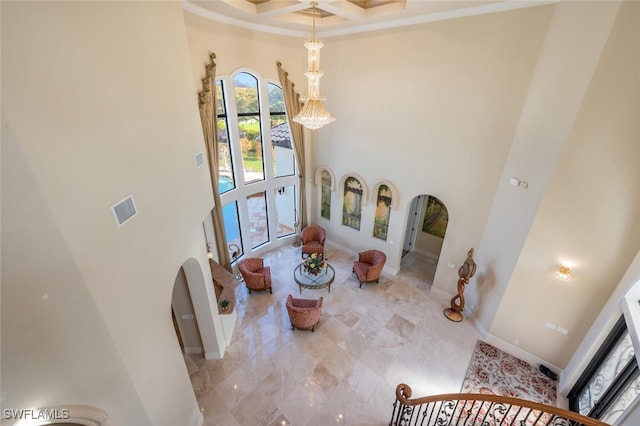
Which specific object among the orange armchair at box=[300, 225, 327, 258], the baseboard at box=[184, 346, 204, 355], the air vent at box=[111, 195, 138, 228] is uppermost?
the air vent at box=[111, 195, 138, 228]

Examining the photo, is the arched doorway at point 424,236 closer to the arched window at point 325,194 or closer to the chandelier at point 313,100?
the arched window at point 325,194

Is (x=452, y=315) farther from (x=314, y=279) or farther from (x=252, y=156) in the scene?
(x=252, y=156)

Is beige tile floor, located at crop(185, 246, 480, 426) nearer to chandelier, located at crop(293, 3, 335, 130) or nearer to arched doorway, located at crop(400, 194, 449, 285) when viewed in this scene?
arched doorway, located at crop(400, 194, 449, 285)

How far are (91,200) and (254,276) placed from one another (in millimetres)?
5407

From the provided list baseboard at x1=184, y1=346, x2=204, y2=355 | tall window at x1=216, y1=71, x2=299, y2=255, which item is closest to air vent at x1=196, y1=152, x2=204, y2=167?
tall window at x1=216, y1=71, x2=299, y2=255

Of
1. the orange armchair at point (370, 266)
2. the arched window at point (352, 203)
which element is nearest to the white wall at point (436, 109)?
the arched window at point (352, 203)

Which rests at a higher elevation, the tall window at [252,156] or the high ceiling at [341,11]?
the high ceiling at [341,11]

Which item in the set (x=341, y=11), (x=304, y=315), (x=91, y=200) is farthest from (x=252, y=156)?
(x=91, y=200)

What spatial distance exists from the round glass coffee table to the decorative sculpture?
3.13 meters

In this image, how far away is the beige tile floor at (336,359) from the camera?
17.1ft

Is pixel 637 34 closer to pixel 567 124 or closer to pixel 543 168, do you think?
pixel 567 124

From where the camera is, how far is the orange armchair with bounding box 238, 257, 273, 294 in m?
7.57

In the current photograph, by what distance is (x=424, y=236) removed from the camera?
32.0 ft

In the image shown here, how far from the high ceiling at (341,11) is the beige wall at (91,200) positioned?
2.56 metres
